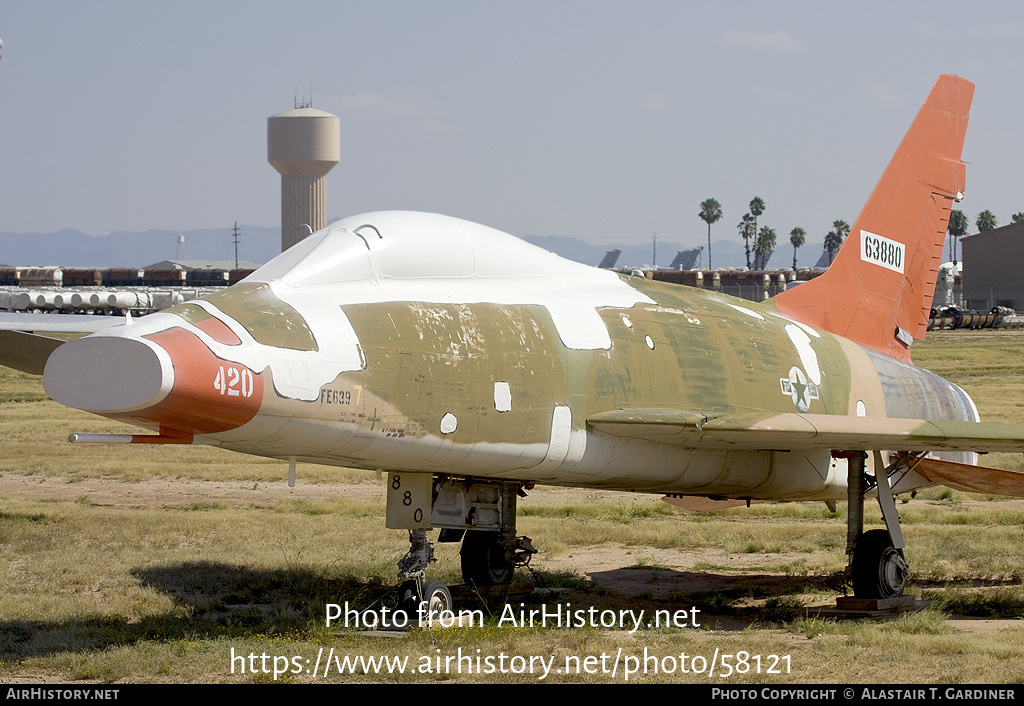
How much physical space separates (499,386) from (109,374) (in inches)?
137

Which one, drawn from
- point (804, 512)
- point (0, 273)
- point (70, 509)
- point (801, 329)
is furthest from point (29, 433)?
point (0, 273)

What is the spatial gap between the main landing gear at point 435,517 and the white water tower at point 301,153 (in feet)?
454

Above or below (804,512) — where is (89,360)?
above

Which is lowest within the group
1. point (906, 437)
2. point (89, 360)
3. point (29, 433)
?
point (29, 433)

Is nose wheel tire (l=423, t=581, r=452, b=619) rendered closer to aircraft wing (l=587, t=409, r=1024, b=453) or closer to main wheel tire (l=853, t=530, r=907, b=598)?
aircraft wing (l=587, t=409, r=1024, b=453)

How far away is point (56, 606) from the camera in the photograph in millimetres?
11180

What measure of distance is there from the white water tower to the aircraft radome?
137800mm

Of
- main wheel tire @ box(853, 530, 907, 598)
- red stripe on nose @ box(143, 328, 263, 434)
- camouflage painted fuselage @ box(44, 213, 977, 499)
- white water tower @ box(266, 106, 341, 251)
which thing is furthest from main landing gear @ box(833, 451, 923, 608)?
white water tower @ box(266, 106, 341, 251)

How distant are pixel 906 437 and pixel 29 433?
25.0m

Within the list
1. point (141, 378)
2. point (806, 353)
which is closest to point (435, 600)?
point (141, 378)

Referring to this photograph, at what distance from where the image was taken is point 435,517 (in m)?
10.8

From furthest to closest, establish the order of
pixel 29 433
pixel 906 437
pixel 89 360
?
pixel 29 433 → pixel 906 437 → pixel 89 360

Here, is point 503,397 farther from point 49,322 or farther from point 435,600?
point 49,322
